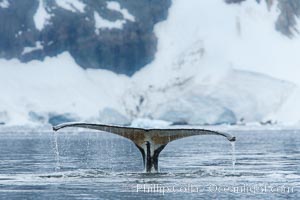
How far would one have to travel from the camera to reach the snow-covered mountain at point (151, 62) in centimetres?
11725

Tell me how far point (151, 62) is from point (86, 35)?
12086mm

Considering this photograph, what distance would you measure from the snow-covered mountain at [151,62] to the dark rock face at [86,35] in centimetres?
17

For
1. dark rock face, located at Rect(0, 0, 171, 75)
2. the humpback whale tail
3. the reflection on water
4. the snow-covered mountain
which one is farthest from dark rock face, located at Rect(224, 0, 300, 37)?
the humpback whale tail

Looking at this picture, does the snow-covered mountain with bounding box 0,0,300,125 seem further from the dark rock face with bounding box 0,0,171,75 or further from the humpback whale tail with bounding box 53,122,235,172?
the humpback whale tail with bounding box 53,122,235,172

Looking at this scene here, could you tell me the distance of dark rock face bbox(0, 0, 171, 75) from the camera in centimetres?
14588

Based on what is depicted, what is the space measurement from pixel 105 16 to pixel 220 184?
125 meters

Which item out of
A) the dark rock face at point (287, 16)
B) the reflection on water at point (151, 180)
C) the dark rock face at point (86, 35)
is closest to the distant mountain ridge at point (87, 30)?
the dark rock face at point (86, 35)

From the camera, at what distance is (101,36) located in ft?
486

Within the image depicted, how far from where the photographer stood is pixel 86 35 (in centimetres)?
14750

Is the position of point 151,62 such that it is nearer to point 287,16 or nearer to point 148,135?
point 287,16

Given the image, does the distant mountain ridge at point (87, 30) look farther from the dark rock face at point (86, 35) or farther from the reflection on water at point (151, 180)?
the reflection on water at point (151, 180)

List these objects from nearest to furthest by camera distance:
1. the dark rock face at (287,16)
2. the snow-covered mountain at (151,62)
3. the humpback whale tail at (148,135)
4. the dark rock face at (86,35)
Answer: the humpback whale tail at (148,135), the snow-covered mountain at (151,62), the dark rock face at (287,16), the dark rock face at (86,35)

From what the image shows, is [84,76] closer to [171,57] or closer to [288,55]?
[171,57]

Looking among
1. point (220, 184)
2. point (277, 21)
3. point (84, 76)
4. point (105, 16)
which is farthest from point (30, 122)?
point (220, 184)
